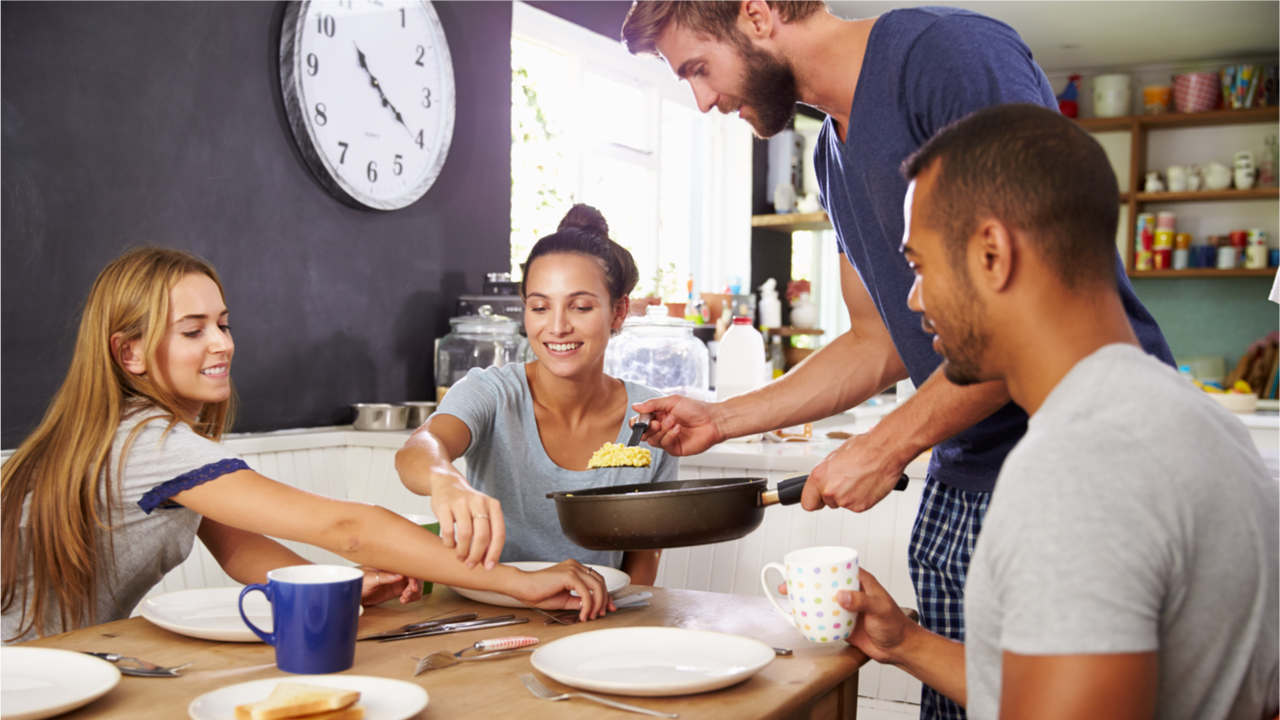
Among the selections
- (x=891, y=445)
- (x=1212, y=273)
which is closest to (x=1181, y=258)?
(x=1212, y=273)

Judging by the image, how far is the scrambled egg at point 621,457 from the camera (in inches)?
67.5

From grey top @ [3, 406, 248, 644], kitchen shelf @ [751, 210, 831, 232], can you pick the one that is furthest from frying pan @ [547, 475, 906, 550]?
kitchen shelf @ [751, 210, 831, 232]

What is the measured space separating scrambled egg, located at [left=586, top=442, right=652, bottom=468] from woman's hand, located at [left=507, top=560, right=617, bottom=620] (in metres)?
0.40

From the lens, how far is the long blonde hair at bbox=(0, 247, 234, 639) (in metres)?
1.40

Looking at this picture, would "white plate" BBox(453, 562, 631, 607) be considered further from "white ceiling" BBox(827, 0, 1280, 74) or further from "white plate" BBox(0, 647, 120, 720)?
"white ceiling" BBox(827, 0, 1280, 74)

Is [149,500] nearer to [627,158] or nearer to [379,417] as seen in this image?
[379,417]

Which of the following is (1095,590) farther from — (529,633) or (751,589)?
(751,589)

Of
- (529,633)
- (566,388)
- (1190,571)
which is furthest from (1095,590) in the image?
(566,388)

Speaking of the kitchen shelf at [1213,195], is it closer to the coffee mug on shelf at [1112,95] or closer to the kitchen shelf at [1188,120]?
the kitchen shelf at [1188,120]

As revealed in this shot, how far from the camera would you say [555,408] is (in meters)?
1.98

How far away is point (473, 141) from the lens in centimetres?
350

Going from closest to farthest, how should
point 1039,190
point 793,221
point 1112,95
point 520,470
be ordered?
point 1039,190 → point 520,470 → point 793,221 → point 1112,95

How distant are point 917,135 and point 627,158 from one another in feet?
11.5

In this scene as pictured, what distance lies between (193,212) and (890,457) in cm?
193
